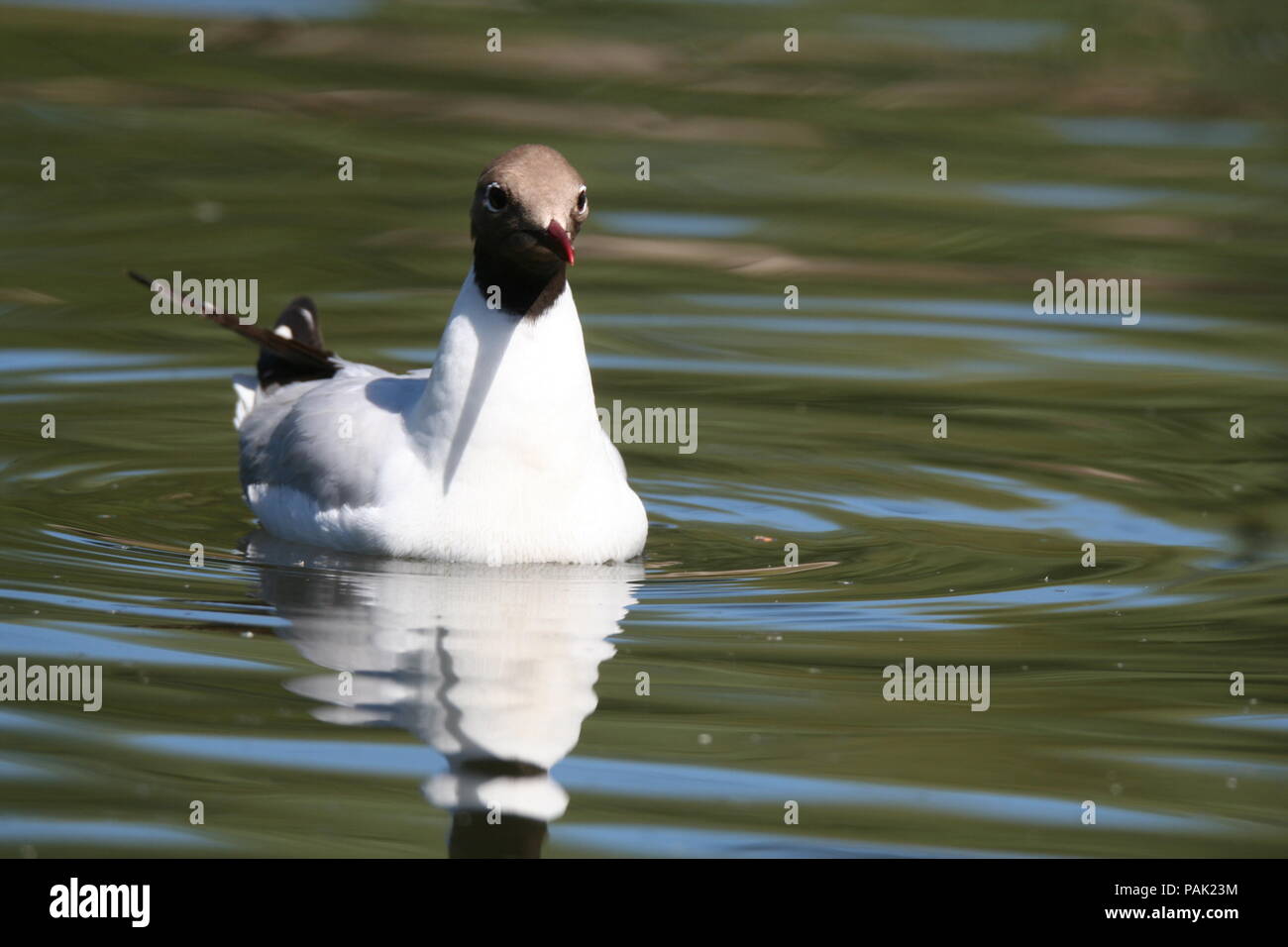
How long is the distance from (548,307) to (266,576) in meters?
1.43

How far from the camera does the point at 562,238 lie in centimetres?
756

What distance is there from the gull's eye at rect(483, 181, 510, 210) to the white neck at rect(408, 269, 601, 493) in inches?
16.0

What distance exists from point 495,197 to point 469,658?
166cm

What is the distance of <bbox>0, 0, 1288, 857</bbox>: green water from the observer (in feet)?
20.9

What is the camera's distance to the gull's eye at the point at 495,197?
778cm

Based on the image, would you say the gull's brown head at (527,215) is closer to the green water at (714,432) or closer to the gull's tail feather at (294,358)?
the green water at (714,432)

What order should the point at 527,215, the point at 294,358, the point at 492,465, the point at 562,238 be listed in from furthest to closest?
the point at 294,358
the point at 492,465
the point at 527,215
the point at 562,238

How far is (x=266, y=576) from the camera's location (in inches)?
323

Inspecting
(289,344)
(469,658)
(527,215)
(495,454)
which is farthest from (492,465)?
(289,344)

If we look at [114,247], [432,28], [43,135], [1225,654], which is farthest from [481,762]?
[432,28]

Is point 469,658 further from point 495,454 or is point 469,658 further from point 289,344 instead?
point 289,344

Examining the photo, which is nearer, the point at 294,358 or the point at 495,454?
the point at 495,454

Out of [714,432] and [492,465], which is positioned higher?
[714,432]
